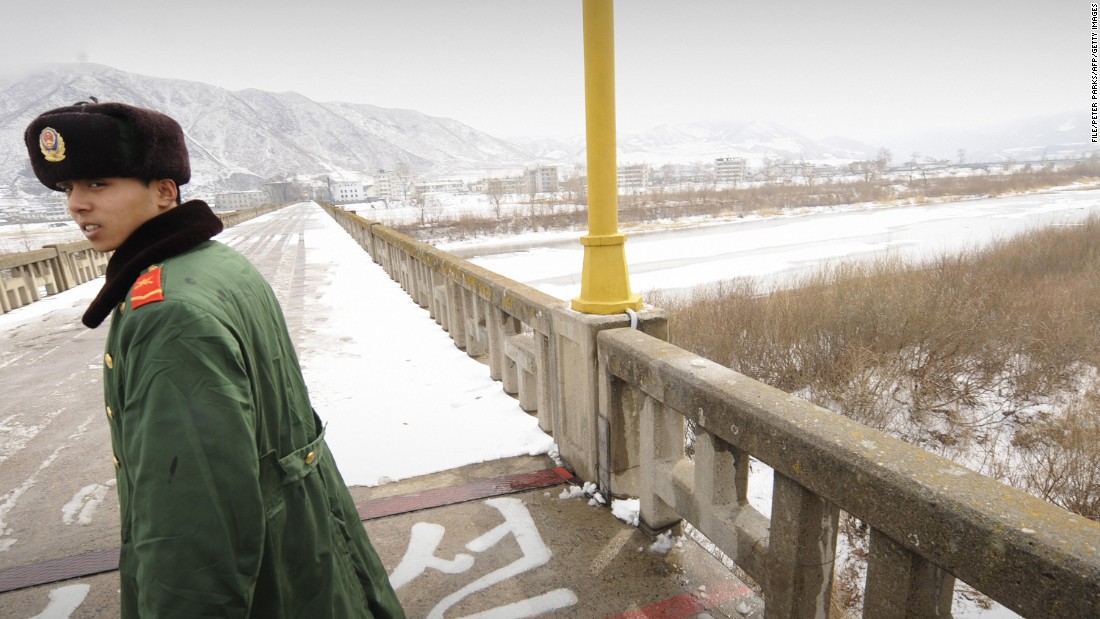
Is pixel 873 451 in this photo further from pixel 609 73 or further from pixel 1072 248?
pixel 1072 248

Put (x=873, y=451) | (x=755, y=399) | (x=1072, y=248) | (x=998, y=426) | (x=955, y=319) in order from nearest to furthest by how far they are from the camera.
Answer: (x=873, y=451) → (x=755, y=399) → (x=998, y=426) → (x=955, y=319) → (x=1072, y=248)

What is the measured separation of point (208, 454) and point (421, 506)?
228 centimetres

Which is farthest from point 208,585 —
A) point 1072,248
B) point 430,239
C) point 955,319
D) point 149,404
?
point 430,239

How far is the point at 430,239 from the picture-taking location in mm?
37375

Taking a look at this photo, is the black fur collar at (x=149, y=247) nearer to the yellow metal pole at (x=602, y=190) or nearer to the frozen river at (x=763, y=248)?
the yellow metal pole at (x=602, y=190)

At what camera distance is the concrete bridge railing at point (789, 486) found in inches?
50.1

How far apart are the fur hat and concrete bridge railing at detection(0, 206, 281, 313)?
11.0 meters

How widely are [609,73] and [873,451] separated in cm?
220

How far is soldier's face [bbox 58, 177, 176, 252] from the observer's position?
134cm

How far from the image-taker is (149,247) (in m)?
1.32

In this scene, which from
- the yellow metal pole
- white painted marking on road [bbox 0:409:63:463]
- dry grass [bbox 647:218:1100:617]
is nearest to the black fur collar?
the yellow metal pole

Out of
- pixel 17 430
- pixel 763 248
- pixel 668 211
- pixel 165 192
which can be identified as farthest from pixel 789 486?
pixel 668 211

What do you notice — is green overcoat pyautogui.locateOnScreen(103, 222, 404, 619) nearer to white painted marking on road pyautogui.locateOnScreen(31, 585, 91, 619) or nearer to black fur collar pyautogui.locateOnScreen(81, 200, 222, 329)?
black fur collar pyautogui.locateOnScreen(81, 200, 222, 329)

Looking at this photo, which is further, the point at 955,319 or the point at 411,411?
the point at 955,319
